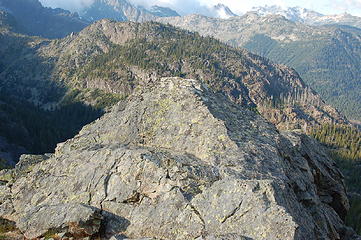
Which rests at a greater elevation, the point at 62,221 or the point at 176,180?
the point at 176,180

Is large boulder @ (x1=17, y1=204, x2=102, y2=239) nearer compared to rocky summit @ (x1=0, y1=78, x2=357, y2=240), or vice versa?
rocky summit @ (x1=0, y1=78, x2=357, y2=240)

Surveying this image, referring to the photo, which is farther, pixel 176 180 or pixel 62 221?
pixel 176 180

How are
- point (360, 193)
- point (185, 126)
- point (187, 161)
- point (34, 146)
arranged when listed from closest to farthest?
point (187, 161)
point (185, 126)
point (360, 193)
point (34, 146)

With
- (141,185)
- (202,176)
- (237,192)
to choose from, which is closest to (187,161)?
(202,176)

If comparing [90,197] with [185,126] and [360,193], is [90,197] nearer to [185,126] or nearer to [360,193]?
[185,126]

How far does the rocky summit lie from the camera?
18.0 metres

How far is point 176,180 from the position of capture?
2075 cm

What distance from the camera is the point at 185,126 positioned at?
26859 millimetres

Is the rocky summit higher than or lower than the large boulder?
higher

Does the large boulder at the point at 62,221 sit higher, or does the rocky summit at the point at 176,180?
the rocky summit at the point at 176,180

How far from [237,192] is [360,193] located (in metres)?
178

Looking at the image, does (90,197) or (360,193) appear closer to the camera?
(90,197)

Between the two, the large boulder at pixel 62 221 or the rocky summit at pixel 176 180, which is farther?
the large boulder at pixel 62 221

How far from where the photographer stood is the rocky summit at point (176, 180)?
18.0 m
